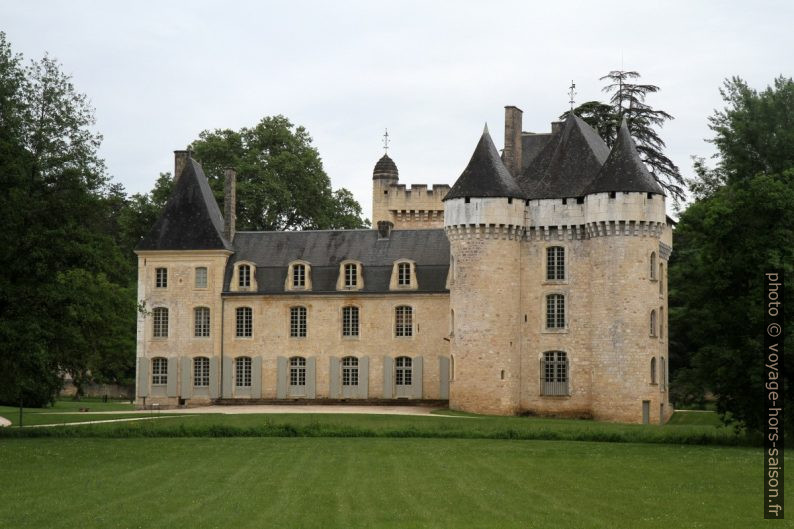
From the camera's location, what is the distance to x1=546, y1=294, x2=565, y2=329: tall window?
45.8 m

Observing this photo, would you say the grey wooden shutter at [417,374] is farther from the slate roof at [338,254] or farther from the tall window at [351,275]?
the tall window at [351,275]

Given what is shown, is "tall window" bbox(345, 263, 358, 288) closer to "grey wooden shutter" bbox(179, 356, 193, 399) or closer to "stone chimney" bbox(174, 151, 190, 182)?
"grey wooden shutter" bbox(179, 356, 193, 399)

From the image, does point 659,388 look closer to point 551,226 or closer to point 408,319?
point 551,226

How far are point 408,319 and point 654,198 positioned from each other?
1103 cm

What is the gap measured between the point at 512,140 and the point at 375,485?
1137 inches

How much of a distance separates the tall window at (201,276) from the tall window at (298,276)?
359 centimetres

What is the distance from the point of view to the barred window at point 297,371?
50.1m

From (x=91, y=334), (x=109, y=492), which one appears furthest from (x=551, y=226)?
(x=109, y=492)

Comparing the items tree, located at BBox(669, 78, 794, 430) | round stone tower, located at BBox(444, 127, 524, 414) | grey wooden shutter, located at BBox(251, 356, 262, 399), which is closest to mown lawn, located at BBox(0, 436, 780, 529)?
tree, located at BBox(669, 78, 794, 430)

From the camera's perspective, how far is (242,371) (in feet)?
166

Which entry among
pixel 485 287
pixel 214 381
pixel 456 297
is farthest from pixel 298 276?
pixel 485 287

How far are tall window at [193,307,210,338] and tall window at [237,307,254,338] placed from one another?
1243 mm

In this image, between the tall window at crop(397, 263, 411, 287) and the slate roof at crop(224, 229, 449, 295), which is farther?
the slate roof at crop(224, 229, 449, 295)

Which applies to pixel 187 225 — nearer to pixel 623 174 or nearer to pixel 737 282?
pixel 623 174
